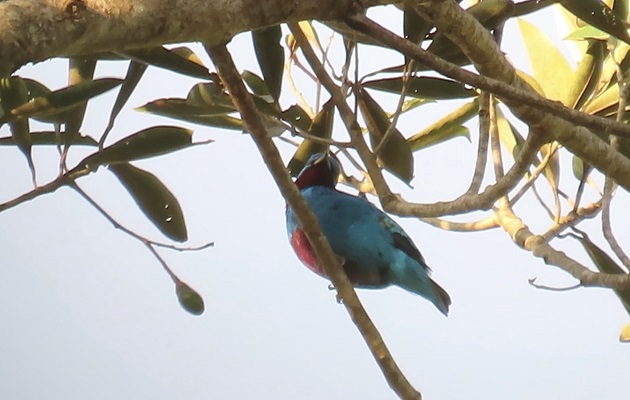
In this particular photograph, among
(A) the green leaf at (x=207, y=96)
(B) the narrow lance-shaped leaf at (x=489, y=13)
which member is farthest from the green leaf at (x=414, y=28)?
(A) the green leaf at (x=207, y=96)

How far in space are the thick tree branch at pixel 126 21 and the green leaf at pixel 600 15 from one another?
1128mm

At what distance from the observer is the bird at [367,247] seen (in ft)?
11.2

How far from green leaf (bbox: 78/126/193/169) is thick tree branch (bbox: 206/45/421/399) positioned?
0.48 metres

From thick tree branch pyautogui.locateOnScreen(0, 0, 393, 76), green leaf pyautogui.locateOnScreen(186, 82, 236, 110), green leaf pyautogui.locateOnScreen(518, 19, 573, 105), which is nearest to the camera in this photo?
thick tree branch pyautogui.locateOnScreen(0, 0, 393, 76)

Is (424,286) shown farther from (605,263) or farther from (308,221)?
(308,221)

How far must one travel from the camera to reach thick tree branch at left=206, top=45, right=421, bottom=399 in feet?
6.88

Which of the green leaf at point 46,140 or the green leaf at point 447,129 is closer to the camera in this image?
the green leaf at point 46,140

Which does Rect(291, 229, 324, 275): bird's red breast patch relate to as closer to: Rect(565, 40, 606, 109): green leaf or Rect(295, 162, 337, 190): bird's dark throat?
Rect(295, 162, 337, 190): bird's dark throat

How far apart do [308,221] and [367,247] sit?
116 cm

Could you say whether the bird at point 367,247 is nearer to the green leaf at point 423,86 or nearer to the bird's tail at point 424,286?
the bird's tail at point 424,286

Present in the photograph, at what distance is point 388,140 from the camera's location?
2957 millimetres

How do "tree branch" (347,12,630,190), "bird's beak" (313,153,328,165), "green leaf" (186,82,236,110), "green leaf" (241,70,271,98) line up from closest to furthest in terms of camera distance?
"tree branch" (347,12,630,190), "green leaf" (186,82,236,110), "green leaf" (241,70,271,98), "bird's beak" (313,153,328,165)

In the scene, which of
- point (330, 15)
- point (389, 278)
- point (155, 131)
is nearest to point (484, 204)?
point (330, 15)

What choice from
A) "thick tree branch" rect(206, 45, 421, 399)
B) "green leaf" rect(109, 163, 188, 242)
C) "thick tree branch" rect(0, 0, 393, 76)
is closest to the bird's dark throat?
"green leaf" rect(109, 163, 188, 242)
